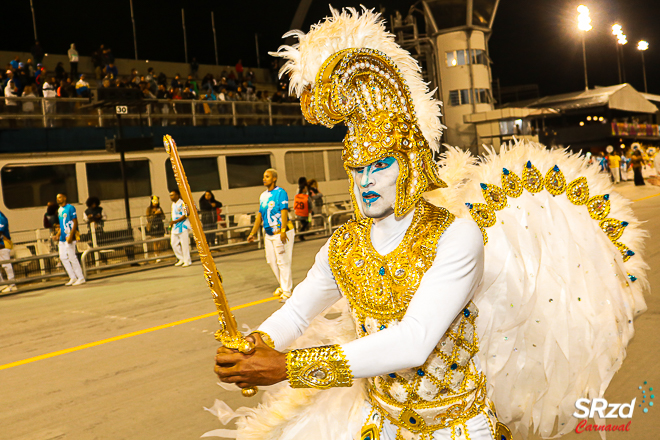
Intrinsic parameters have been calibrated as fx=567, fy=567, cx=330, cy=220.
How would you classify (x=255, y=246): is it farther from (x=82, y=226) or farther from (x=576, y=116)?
(x=576, y=116)

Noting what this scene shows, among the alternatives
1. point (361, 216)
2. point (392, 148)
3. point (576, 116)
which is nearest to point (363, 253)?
point (361, 216)

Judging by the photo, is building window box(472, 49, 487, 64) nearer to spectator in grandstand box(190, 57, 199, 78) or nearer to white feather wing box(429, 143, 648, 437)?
spectator in grandstand box(190, 57, 199, 78)

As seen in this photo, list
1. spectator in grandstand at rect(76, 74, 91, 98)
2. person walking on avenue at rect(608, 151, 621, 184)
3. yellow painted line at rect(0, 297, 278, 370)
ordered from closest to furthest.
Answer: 1. yellow painted line at rect(0, 297, 278, 370)
2. spectator in grandstand at rect(76, 74, 91, 98)
3. person walking on avenue at rect(608, 151, 621, 184)

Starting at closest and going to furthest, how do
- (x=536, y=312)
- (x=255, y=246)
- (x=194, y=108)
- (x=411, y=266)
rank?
(x=411, y=266), (x=536, y=312), (x=255, y=246), (x=194, y=108)

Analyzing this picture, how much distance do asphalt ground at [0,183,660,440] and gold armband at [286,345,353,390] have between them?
8.95 ft

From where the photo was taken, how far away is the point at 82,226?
14414mm

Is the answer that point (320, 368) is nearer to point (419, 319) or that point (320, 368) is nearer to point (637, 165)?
point (419, 319)

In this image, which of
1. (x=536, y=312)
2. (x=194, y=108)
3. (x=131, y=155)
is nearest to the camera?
(x=536, y=312)

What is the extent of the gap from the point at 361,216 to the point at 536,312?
0.91 meters

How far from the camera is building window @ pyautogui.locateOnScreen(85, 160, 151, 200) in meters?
20.8

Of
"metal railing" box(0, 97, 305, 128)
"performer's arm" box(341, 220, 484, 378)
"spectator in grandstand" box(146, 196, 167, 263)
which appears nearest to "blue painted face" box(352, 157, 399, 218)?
"performer's arm" box(341, 220, 484, 378)

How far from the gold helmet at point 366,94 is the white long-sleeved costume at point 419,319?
0.16 metres

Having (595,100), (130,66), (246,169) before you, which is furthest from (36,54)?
(595,100)

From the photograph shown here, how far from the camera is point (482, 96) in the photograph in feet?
131
